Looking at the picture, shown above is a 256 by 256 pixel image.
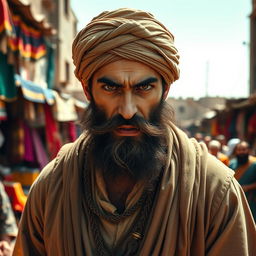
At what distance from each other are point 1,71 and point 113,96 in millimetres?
4134

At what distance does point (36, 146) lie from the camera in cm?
667

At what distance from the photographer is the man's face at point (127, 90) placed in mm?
1468

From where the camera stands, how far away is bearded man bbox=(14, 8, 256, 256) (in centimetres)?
140

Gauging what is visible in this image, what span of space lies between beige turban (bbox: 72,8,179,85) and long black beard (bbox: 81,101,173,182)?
19cm

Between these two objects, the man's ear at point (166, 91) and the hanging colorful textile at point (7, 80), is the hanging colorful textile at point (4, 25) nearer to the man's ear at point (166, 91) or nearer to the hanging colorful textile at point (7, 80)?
the hanging colorful textile at point (7, 80)

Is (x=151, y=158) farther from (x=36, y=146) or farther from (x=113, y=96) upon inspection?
(x=36, y=146)

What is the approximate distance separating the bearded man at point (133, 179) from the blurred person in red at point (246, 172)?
312 cm

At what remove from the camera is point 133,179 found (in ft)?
5.13

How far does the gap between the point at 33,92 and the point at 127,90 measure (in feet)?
15.3

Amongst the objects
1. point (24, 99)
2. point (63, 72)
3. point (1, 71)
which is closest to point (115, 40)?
point (1, 71)

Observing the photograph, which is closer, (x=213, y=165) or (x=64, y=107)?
(x=213, y=165)

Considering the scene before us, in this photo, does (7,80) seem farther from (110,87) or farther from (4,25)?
(110,87)

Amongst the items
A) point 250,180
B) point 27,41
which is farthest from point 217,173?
point 27,41

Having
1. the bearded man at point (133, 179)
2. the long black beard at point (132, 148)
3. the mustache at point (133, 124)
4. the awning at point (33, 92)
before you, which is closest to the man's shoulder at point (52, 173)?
the bearded man at point (133, 179)
